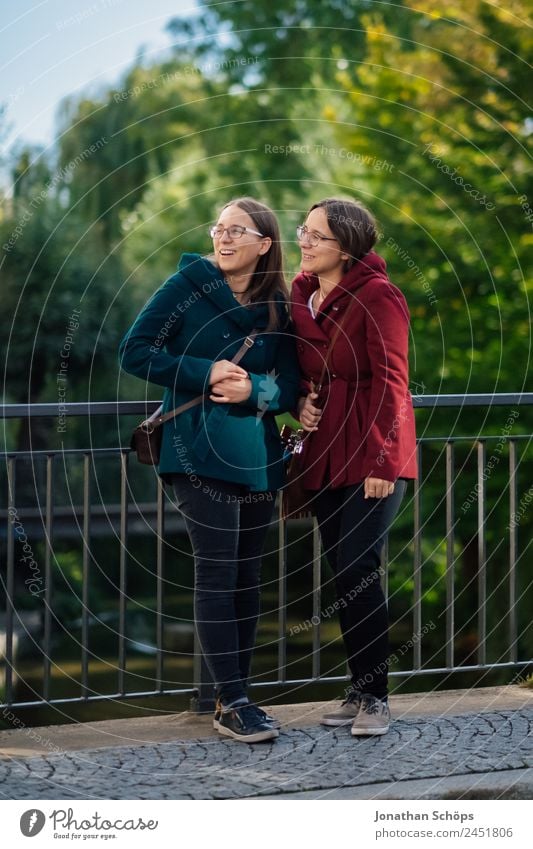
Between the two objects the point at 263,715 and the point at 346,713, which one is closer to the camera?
the point at 263,715

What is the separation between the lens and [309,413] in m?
4.64

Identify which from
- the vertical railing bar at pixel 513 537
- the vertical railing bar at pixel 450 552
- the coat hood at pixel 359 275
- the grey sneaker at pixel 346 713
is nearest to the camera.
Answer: the coat hood at pixel 359 275

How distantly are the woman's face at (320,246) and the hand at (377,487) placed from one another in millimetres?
781

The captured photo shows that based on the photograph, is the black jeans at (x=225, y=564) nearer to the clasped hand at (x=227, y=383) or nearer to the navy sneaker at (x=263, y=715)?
the navy sneaker at (x=263, y=715)

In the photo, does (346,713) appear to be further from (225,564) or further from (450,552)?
(450,552)

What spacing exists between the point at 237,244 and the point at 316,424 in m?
0.71

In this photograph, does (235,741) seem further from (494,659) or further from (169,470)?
(494,659)

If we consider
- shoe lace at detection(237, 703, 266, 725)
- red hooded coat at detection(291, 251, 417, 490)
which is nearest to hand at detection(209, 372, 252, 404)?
red hooded coat at detection(291, 251, 417, 490)

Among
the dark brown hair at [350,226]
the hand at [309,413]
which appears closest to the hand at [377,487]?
the hand at [309,413]

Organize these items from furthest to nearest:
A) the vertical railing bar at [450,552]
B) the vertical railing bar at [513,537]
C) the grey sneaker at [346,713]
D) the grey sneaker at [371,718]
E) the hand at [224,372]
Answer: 1. the vertical railing bar at [513,537]
2. the vertical railing bar at [450,552]
3. the grey sneaker at [346,713]
4. the grey sneaker at [371,718]
5. the hand at [224,372]

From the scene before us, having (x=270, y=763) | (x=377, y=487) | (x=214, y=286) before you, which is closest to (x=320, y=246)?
(x=214, y=286)

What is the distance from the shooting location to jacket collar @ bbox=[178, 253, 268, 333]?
176 inches

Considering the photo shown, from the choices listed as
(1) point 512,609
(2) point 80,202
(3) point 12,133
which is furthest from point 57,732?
(2) point 80,202

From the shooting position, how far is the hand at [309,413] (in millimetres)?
4633
